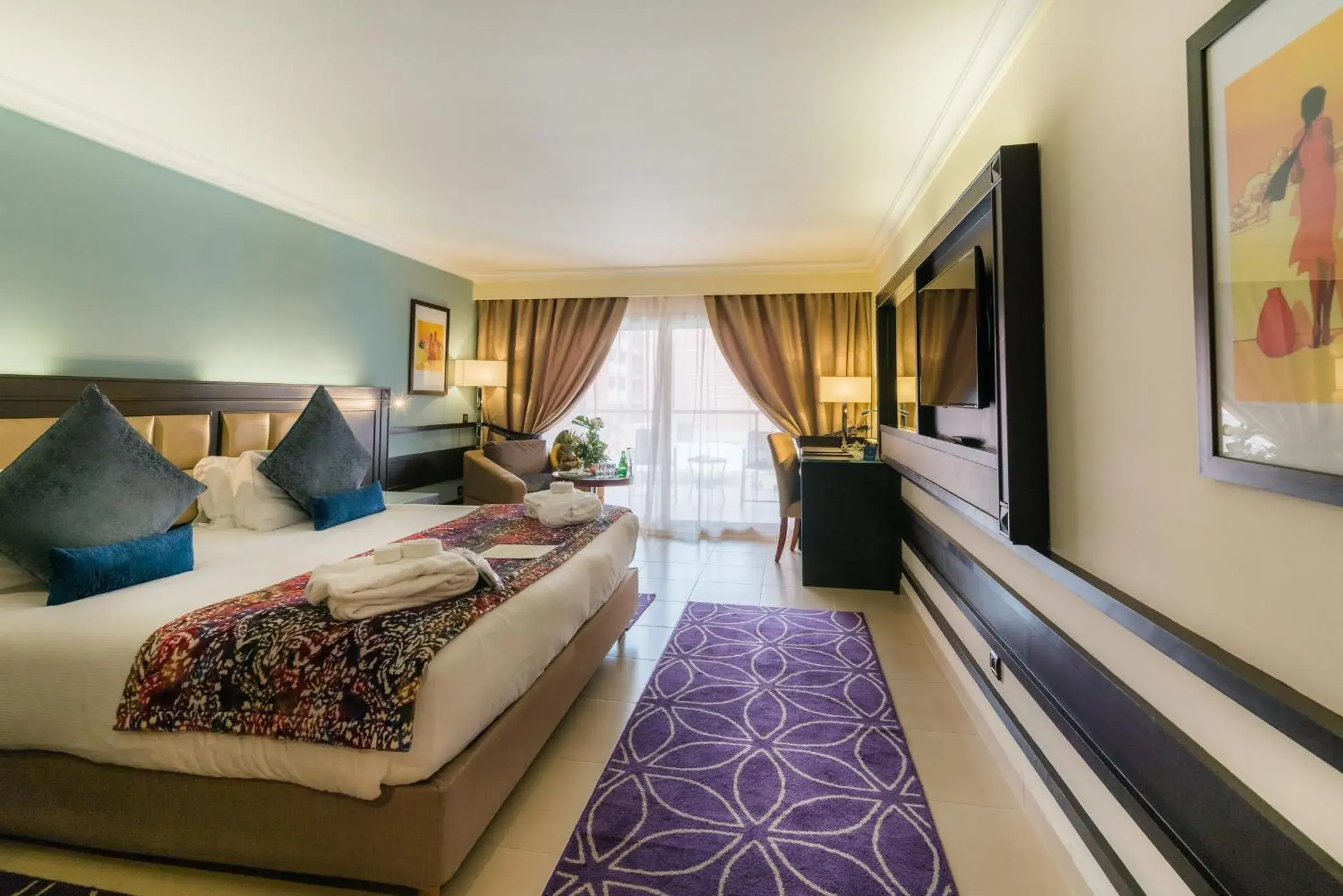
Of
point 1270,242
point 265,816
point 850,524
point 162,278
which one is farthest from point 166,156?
point 850,524

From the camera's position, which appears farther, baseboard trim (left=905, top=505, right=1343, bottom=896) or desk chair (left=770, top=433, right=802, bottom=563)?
desk chair (left=770, top=433, right=802, bottom=563)

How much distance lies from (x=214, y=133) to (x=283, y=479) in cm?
169

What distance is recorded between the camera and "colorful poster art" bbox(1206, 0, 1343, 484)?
2.66 feet

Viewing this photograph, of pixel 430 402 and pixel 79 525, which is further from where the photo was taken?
pixel 430 402

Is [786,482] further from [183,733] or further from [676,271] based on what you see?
[183,733]

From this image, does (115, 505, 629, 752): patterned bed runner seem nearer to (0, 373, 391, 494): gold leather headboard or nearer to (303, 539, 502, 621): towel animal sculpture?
(303, 539, 502, 621): towel animal sculpture

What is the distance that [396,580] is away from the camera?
5.36 ft

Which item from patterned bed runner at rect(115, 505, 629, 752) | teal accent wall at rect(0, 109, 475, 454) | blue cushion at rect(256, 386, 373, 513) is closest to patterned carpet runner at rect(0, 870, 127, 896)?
patterned bed runner at rect(115, 505, 629, 752)

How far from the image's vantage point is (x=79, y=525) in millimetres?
1947

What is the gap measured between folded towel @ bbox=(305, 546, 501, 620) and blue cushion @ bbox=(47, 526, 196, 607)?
78 centimetres

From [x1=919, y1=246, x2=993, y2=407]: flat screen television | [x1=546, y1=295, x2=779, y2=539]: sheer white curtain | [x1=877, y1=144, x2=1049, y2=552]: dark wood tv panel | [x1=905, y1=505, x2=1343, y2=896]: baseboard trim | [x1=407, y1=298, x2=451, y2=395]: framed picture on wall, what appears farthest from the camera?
[x1=546, y1=295, x2=779, y2=539]: sheer white curtain

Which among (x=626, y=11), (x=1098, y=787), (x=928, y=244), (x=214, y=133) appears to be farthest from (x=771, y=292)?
(x=1098, y=787)

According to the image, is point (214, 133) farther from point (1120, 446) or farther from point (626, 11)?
point (1120, 446)

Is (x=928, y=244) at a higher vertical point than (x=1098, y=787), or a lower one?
higher
